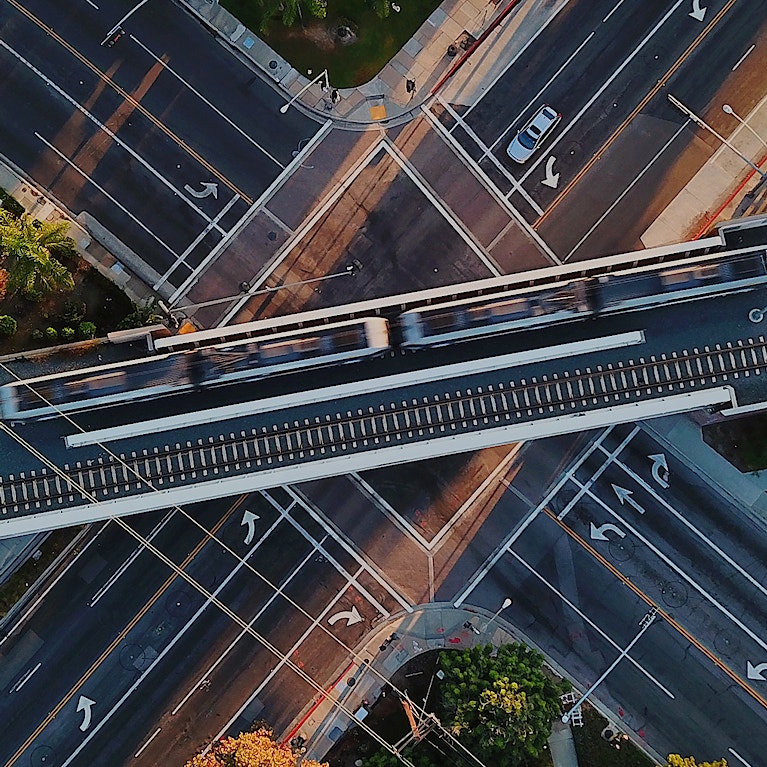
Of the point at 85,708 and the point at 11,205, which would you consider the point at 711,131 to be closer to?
the point at 11,205

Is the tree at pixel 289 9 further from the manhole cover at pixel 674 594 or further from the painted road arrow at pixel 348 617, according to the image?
the manhole cover at pixel 674 594

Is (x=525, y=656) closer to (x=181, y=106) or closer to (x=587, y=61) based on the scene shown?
(x=587, y=61)

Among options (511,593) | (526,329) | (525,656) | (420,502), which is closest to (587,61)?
(526,329)

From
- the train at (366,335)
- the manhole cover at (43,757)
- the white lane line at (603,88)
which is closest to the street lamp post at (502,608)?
the train at (366,335)

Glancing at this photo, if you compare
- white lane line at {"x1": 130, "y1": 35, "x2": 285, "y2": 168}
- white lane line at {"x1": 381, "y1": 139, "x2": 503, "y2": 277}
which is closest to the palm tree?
white lane line at {"x1": 130, "y1": 35, "x2": 285, "y2": 168}

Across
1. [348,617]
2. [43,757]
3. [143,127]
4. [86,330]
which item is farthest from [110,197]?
[43,757]

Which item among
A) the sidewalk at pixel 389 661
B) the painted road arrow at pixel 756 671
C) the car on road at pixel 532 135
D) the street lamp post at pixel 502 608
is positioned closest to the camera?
the sidewalk at pixel 389 661

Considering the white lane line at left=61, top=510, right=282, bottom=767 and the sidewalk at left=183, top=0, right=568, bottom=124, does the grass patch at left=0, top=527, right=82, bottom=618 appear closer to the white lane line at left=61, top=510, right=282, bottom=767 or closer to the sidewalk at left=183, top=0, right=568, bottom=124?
the white lane line at left=61, top=510, right=282, bottom=767
